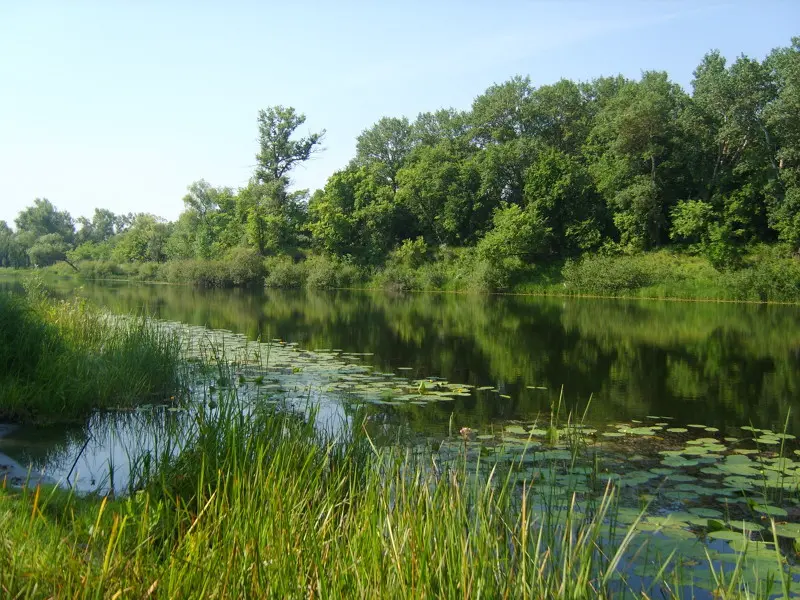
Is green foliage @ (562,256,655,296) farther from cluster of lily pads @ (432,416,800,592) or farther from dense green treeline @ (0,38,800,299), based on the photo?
cluster of lily pads @ (432,416,800,592)

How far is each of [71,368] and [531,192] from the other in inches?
1739

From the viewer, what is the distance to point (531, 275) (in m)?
45.8

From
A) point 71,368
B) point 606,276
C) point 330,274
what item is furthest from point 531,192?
point 71,368

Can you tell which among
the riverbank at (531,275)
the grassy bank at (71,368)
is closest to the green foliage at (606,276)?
the riverbank at (531,275)

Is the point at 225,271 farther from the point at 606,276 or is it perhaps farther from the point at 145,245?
the point at 606,276

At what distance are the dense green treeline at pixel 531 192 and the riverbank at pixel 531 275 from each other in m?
0.20

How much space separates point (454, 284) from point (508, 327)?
25.2m

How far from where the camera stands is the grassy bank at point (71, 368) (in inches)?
305

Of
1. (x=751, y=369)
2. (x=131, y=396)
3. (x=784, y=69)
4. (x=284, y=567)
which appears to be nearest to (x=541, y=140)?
(x=784, y=69)

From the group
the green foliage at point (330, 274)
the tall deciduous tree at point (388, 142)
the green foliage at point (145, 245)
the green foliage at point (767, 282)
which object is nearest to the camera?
the green foliage at point (767, 282)

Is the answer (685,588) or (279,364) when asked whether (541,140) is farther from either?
(685,588)

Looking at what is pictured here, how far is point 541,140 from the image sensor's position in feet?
179

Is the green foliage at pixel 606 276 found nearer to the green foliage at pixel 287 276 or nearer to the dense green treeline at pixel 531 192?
the dense green treeline at pixel 531 192

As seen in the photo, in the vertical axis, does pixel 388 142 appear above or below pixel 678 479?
above
